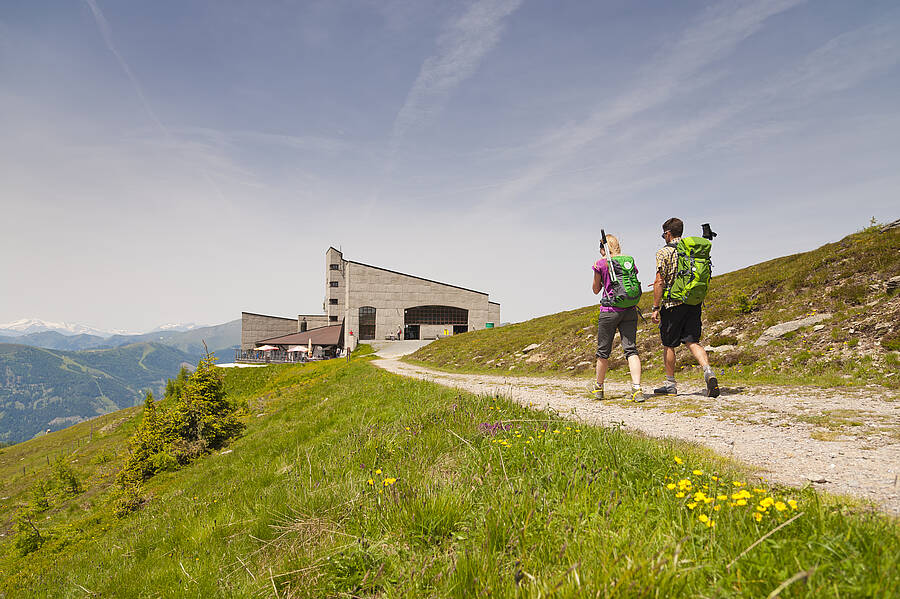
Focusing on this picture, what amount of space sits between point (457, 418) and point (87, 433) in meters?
49.2

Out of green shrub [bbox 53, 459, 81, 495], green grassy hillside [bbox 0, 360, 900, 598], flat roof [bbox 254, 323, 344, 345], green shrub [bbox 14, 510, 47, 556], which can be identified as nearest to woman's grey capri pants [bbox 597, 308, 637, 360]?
green grassy hillside [bbox 0, 360, 900, 598]

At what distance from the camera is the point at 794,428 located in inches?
197

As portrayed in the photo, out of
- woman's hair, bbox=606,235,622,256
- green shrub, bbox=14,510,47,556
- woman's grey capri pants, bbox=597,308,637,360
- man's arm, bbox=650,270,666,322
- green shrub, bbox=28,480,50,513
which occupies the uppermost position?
woman's hair, bbox=606,235,622,256

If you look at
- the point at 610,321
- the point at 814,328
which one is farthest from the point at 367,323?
the point at 814,328

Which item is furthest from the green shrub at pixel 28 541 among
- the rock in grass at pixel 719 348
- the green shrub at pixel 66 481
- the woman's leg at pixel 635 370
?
the rock in grass at pixel 719 348

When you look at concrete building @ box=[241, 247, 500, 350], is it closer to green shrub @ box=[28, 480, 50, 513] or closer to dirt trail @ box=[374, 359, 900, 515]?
green shrub @ box=[28, 480, 50, 513]

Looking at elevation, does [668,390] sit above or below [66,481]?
above

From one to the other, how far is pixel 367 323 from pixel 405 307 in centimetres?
699

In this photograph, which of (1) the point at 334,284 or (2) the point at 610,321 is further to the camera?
(1) the point at 334,284

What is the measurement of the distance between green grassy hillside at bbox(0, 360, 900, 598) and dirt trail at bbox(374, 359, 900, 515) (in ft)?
2.04

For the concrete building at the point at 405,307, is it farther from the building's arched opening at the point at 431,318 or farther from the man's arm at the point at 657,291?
the man's arm at the point at 657,291

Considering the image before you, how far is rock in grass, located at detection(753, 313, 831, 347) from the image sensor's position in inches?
427

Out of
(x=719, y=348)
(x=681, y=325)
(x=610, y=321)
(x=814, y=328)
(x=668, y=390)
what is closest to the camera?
(x=681, y=325)

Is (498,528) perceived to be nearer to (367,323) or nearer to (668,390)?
(668,390)
